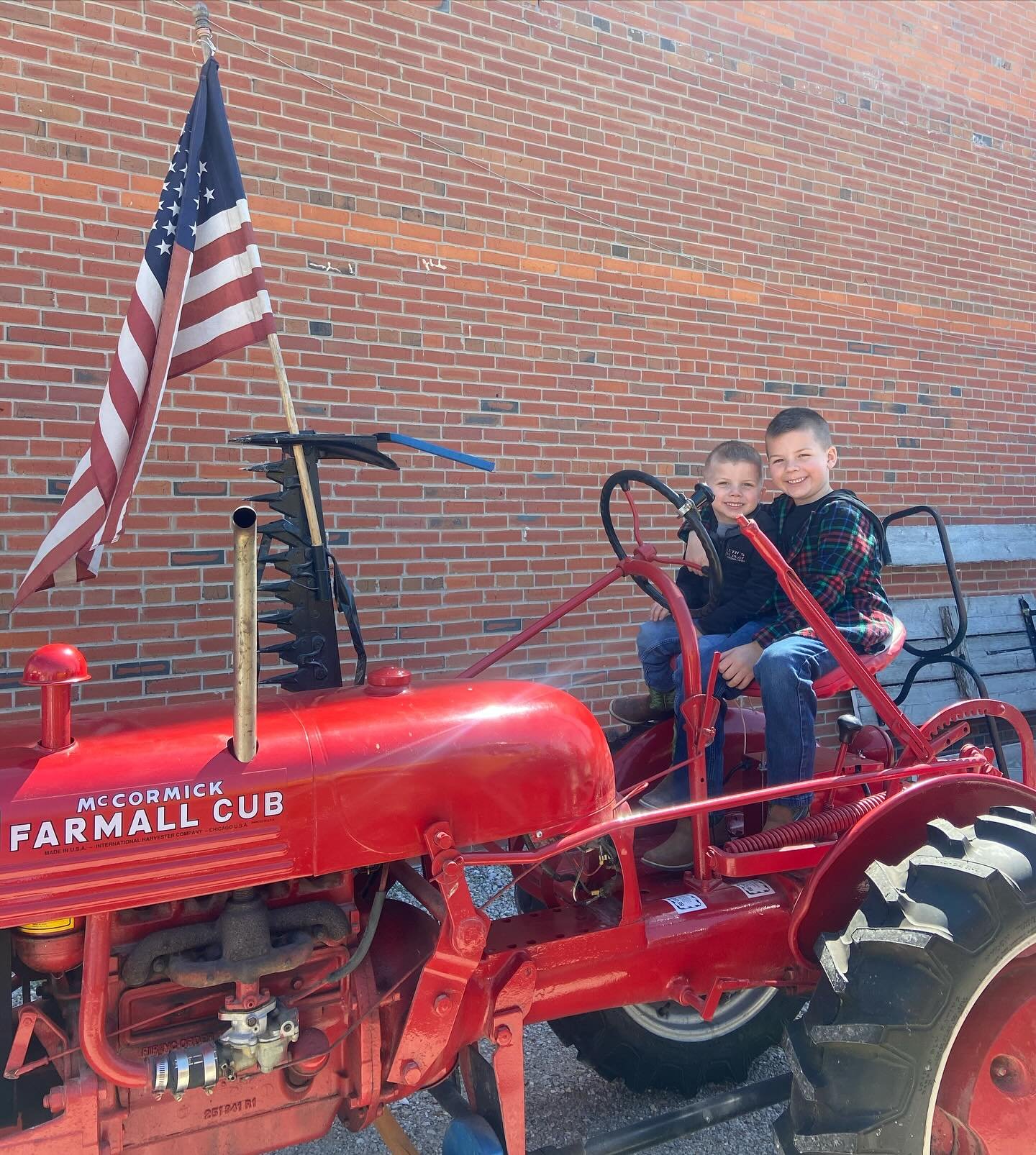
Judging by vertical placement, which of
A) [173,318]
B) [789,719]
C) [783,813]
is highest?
[173,318]

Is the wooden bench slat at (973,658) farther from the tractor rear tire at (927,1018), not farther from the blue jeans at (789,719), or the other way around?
the tractor rear tire at (927,1018)

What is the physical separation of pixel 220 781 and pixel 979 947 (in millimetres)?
1435

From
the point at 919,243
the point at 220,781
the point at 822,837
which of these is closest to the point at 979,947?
Result: the point at 822,837

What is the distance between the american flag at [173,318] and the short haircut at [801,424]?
1.54m

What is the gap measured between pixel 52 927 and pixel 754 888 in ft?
4.83

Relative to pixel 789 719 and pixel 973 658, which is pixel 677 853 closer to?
pixel 789 719

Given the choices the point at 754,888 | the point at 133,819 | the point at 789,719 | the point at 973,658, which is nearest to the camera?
the point at 133,819

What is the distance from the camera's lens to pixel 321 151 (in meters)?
3.92

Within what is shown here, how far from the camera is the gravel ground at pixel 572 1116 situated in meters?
2.45

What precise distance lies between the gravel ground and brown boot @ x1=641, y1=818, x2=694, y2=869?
0.61 meters

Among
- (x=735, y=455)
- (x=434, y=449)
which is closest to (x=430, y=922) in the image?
(x=434, y=449)

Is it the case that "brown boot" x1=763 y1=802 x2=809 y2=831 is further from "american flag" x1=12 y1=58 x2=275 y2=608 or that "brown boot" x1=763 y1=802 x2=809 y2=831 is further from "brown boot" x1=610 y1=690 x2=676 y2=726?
"american flag" x1=12 y1=58 x2=275 y2=608

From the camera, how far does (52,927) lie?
1.63 m

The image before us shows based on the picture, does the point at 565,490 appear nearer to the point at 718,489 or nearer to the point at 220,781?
the point at 718,489
